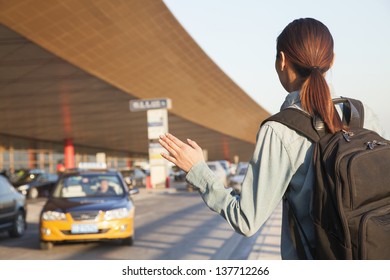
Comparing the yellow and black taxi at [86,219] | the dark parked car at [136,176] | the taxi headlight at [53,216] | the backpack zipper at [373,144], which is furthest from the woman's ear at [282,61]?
the dark parked car at [136,176]

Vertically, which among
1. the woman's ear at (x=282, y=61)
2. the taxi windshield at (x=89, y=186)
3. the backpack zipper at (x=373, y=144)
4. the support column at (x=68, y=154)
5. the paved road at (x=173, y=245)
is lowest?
the paved road at (x=173, y=245)

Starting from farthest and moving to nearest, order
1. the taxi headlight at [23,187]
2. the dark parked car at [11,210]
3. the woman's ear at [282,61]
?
the taxi headlight at [23,187] → the dark parked car at [11,210] → the woman's ear at [282,61]

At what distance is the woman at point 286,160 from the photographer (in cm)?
184

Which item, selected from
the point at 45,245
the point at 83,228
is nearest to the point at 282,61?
the point at 83,228

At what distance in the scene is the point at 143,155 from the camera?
85.0 m

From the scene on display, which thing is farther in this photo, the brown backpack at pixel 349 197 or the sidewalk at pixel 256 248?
the sidewalk at pixel 256 248

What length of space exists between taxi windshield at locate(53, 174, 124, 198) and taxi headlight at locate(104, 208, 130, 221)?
2.95ft

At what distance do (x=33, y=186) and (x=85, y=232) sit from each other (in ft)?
65.5

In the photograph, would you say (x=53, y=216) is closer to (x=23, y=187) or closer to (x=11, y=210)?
(x=11, y=210)

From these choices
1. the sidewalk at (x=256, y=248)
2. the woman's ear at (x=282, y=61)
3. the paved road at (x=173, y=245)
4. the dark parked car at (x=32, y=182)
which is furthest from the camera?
the dark parked car at (x=32, y=182)

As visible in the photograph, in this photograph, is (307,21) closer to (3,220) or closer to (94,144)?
(3,220)

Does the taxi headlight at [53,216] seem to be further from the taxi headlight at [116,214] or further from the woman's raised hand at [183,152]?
the woman's raised hand at [183,152]

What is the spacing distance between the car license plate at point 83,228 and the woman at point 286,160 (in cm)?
903
